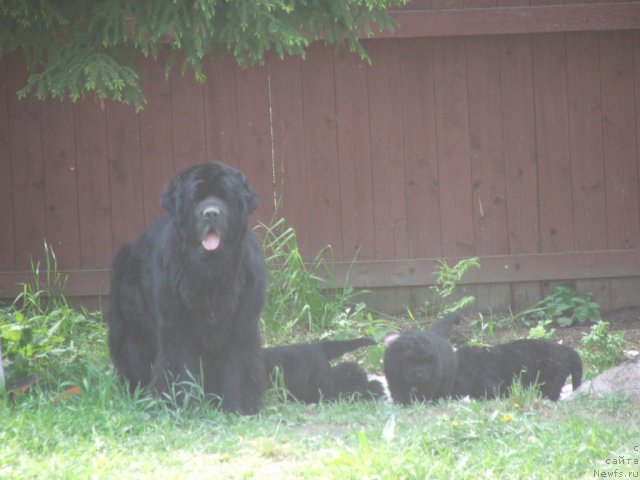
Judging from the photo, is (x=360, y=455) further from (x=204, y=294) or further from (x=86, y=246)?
(x=86, y=246)

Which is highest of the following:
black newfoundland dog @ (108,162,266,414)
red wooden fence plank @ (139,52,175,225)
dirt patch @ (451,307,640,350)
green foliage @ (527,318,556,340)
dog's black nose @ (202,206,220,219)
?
red wooden fence plank @ (139,52,175,225)

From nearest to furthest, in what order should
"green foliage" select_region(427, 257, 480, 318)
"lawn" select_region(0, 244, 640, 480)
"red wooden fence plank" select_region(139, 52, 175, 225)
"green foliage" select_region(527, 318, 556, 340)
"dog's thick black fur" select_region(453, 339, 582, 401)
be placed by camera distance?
"lawn" select_region(0, 244, 640, 480), "dog's thick black fur" select_region(453, 339, 582, 401), "green foliage" select_region(527, 318, 556, 340), "green foliage" select_region(427, 257, 480, 318), "red wooden fence plank" select_region(139, 52, 175, 225)

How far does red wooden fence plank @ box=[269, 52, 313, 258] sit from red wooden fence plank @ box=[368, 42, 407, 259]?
0.61m

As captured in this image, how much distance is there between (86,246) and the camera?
8.96 meters

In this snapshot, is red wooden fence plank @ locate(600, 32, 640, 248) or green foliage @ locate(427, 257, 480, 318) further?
red wooden fence plank @ locate(600, 32, 640, 248)

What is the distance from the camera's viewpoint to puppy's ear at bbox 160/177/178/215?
5.58 metres

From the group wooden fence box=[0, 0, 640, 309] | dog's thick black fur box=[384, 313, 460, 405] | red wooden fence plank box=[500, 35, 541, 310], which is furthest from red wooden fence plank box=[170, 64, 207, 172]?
dog's thick black fur box=[384, 313, 460, 405]

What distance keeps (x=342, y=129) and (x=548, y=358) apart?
326cm

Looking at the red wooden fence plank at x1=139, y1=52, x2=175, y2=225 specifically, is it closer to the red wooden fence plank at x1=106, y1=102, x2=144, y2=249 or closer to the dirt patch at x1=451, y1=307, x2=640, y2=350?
the red wooden fence plank at x1=106, y1=102, x2=144, y2=249

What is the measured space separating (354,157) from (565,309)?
2.18 meters

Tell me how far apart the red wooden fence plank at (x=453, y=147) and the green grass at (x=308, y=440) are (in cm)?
341

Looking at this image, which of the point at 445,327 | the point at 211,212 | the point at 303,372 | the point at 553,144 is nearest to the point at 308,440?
the point at 211,212

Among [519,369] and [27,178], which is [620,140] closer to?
[519,369]

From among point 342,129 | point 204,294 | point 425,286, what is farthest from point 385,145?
point 204,294
